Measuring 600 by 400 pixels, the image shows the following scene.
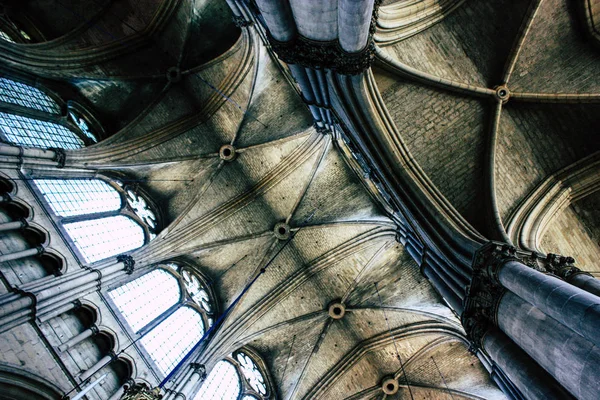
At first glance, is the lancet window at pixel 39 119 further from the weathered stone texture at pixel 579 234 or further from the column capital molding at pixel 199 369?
the weathered stone texture at pixel 579 234

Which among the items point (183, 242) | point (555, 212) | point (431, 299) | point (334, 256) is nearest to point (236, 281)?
point (183, 242)

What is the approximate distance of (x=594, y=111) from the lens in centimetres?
956

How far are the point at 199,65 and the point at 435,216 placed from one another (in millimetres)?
9513

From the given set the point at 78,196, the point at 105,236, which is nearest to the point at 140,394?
the point at 105,236

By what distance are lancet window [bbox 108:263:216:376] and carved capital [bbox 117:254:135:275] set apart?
1.90ft

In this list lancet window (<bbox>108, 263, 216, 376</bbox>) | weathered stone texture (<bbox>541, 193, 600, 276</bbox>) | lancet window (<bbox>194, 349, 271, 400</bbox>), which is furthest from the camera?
lancet window (<bbox>194, 349, 271, 400</bbox>)

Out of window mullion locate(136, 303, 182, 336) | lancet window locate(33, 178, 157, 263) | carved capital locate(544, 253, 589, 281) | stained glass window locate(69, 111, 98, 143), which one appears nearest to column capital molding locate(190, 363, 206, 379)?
window mullion locate(136, 303, 182, 336)

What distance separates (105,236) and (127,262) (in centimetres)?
139

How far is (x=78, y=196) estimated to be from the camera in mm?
11125

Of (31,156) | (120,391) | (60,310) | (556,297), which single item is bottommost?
(556,297)

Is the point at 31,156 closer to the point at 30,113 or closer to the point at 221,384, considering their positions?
the point at 30,113

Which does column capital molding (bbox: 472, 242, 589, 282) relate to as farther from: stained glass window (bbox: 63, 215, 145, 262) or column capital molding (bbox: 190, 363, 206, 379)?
stained glass window (bbox: 63, 215, 145, 262)

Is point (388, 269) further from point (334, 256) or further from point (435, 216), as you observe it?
point (435, 216)

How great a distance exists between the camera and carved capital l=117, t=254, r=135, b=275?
34.0 ft
